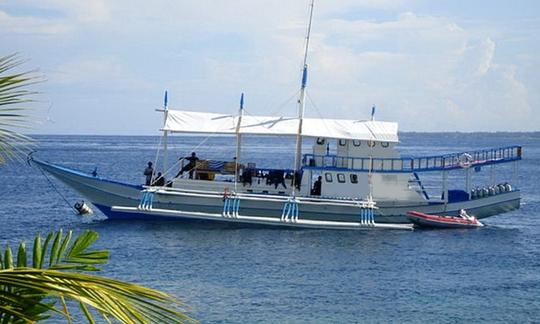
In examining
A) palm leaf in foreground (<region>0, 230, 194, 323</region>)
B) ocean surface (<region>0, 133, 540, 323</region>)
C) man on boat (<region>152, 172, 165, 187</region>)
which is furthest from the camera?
man on boat (<region>152, 172, 165, 187</region>)

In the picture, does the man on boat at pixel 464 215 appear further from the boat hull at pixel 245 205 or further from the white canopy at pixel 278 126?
the white canopy at pixel 278 126

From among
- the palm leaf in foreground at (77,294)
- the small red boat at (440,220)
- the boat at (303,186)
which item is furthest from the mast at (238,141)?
the palm leaf in foreground at (77,294)

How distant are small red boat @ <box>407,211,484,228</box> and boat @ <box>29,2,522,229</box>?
508 millimetres

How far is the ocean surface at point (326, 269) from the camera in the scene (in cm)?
2331

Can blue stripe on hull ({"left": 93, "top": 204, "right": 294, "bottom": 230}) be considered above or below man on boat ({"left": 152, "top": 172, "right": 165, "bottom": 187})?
below

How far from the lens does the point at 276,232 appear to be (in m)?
37.2

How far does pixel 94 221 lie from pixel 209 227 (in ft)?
21.6

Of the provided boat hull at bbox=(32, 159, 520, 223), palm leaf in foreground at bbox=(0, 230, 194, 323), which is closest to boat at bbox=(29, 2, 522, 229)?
boat hull at bbox=(32, 159, 520, 223)

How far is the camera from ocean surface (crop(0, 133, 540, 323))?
23312mm

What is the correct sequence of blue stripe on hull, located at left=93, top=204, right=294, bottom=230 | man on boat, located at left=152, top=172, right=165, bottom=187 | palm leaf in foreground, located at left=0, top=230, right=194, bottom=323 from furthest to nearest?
1. man on boat, located at left=152, top=172, right=165, bottom=187
2. blue stripe on hull, located at left=93, top=204, right=294, bottom=230
3. palm leaf in foreground, located at left=0, top=230, right=194, bottom=323

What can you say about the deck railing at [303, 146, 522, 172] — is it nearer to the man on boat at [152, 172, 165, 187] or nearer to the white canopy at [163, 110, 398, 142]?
the white canopy at [163, 110, 398, 142]

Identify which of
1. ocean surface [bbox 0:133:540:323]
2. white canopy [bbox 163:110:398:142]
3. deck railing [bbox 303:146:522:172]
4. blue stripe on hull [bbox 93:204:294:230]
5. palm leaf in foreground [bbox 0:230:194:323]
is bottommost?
ocean surface [bbox 0:133:540:323]

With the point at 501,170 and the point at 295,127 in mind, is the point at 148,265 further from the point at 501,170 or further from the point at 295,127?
the point at 501,170

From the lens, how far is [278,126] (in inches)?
1580
